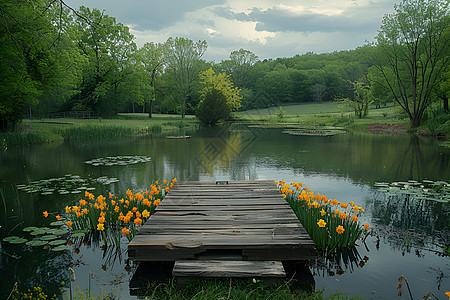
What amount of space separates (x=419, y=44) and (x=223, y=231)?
92.0 ft

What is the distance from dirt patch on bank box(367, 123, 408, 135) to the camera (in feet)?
90.6

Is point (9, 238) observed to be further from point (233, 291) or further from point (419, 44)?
point (419, 44)

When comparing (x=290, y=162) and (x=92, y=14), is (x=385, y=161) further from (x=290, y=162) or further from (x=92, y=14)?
(x=92, y=14)

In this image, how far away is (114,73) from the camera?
42594mm

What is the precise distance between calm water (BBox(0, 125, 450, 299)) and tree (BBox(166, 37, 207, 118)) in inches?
1397

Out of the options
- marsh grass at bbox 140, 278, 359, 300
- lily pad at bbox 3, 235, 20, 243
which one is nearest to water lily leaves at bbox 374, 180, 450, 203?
marsh grass at bbox 140, 278, 359, 300

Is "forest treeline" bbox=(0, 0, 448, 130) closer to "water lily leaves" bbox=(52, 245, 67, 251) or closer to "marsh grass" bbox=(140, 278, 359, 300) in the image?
"water lily leaves" bbox=(52, 245, 67, 251)

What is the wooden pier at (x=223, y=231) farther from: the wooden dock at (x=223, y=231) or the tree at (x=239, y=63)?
the tree at (x=239, y=63)

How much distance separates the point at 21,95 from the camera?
56.7ft

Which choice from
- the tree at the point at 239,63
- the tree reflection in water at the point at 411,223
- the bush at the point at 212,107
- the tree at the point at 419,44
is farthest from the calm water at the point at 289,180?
the tree at the point at 239,63

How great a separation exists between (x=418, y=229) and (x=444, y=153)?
11.1 m

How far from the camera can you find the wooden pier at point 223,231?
11.7 feet

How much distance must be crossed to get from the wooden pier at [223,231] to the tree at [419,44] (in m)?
24.9

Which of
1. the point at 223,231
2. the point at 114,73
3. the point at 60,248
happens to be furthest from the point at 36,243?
the point at 114,73
